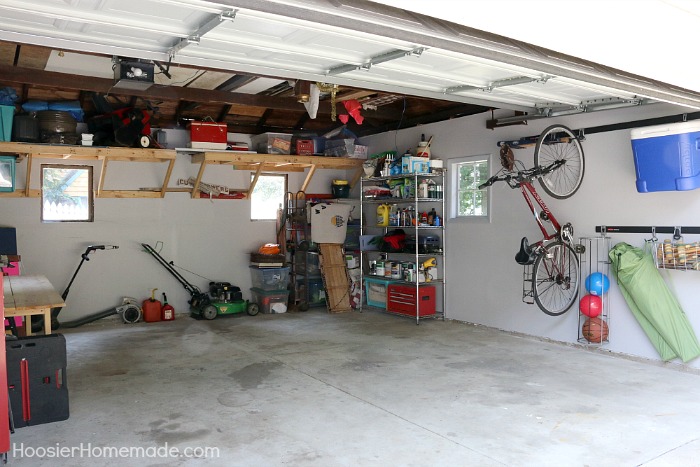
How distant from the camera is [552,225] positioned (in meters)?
6.26

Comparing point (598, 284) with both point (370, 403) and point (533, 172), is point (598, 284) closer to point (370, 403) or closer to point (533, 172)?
point (533, 172)

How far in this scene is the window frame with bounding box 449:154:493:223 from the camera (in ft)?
23.2

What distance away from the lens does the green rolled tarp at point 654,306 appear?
519 cm

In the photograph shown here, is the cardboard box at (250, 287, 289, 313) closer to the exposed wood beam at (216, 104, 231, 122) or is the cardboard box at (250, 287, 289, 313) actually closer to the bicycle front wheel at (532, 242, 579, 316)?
the exposed wood beam at (216, 104, 231, 122)

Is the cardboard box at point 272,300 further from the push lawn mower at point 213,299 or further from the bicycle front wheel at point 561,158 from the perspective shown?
the bicycle front wheel at point 561,158

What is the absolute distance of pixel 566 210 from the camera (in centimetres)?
620

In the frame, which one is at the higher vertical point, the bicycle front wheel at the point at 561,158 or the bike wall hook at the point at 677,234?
the bicycle front wheel at the point at 561,158

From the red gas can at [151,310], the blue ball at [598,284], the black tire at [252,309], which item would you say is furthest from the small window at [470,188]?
the red gas can at [151,310]

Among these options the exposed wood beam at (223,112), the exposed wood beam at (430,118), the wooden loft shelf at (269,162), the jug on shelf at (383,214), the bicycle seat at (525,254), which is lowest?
the bicycle seat at (525,254)

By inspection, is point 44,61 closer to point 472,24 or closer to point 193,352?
point 193,352

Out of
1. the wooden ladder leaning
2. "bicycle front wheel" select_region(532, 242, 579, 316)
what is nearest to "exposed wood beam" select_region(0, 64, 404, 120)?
the wooden ladder leaning

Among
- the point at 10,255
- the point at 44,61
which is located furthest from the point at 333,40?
the point at 10,255

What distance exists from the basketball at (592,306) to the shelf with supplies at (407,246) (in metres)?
2.21

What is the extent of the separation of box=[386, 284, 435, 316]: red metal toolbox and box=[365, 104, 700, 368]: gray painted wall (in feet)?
0.84
